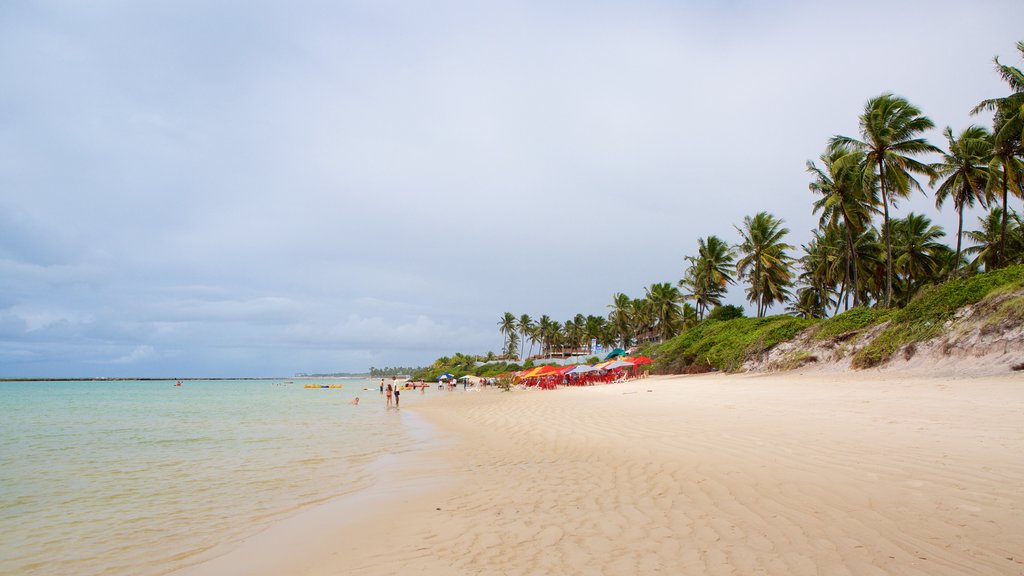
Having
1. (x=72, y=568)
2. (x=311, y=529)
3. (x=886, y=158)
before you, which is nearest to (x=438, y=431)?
(x=311, y=529)

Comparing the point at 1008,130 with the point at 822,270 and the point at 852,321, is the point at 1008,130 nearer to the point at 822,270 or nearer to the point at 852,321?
the point at 852,321

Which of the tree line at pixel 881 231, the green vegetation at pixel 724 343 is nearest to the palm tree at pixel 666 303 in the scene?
the tree line at pixel 881 231

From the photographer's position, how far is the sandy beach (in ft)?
12.6

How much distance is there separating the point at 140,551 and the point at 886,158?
34085mm

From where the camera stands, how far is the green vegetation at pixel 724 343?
29281mm

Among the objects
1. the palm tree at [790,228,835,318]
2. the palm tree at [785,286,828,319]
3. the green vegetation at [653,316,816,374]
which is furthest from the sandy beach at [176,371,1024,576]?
the palm tree at [785,286,828,319]

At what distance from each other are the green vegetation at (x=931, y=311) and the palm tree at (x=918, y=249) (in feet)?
82.1

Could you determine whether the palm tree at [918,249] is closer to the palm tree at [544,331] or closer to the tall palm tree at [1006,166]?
the tall palm tree at [1006,166]

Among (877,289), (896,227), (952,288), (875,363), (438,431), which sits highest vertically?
(896,227)

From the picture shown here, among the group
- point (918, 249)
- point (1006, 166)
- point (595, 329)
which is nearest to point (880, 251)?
point (918, 249)

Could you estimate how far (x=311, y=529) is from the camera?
6.07m

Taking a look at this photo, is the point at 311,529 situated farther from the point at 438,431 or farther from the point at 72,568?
the point at 438,431

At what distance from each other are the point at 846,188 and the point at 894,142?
5.25 meters

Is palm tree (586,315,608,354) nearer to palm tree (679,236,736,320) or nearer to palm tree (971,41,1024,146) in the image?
palm tree (679,236,736,320)
